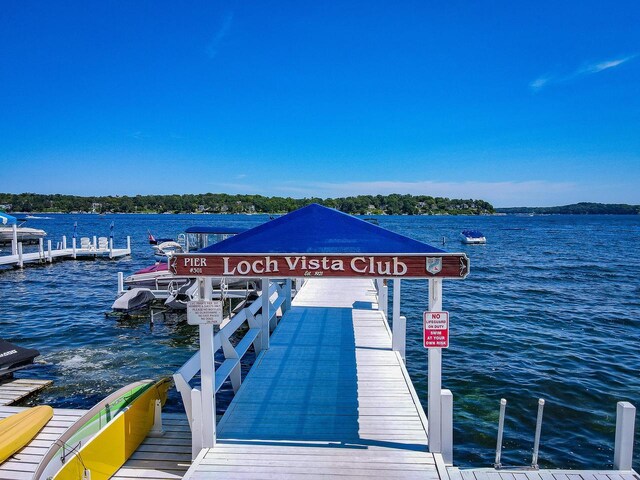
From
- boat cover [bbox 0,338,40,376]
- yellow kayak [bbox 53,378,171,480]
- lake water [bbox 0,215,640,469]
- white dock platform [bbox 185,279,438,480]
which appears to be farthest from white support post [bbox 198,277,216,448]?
boat cover [bbox 0,338,40,376]

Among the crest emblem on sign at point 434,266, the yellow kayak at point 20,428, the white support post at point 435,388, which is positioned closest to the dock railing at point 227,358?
the yellow kayak at point 20,428

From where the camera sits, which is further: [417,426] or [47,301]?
[47,301]

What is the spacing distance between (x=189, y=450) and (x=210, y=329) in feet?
6.83

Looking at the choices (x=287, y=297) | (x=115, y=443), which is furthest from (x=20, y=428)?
(x=287, y=297)

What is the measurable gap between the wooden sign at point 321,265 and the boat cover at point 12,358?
816cm

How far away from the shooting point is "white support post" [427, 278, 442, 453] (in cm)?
639

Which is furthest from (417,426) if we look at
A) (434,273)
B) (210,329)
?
(210,329)

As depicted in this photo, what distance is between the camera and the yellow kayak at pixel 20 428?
725cm

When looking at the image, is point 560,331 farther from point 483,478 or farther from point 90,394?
point 90,394

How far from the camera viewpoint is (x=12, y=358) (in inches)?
472

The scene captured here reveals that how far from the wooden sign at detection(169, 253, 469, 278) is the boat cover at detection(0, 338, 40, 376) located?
8.16 m

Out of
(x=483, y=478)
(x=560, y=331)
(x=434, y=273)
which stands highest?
(x=434, y=273)

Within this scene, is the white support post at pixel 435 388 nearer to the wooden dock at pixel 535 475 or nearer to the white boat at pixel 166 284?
the wooden dock at pixel 535 475

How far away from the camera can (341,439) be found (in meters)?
6.95
